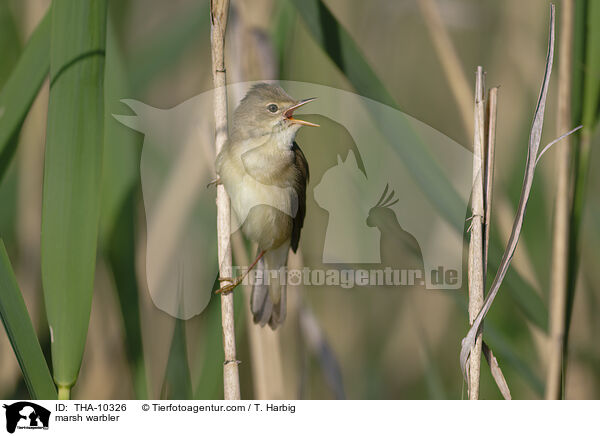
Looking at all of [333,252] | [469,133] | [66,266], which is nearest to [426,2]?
[469,133]

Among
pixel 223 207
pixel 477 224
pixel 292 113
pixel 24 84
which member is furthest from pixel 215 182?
pixel 477 224

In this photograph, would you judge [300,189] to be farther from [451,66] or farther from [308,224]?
[451,66]

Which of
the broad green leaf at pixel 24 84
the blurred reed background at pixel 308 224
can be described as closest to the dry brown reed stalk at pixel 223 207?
the blurred reed background at pixel 308 224

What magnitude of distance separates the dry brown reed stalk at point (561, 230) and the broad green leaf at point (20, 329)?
0.88 meters

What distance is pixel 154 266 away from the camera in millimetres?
1103

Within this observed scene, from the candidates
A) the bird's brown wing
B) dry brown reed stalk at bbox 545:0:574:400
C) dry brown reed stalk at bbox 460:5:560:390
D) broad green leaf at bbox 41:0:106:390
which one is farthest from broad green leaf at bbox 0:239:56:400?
dry brown reed stalk at bbox 545:0:574:400

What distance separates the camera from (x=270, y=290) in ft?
3.74

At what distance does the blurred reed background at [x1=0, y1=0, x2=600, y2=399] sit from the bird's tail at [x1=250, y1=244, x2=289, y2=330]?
4 centimetres

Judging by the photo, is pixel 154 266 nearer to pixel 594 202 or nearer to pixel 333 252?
pixel 333 252

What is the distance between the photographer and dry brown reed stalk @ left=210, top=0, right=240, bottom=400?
86 centimetres

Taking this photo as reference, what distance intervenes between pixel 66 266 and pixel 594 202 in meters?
1.28

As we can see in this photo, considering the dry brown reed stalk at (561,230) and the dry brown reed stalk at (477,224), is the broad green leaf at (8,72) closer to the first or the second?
the dry brown reed stalk at (477,224)

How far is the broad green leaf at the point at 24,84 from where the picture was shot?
897mm

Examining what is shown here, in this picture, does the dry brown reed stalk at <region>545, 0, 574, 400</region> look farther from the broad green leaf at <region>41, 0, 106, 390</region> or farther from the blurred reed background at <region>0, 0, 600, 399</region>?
the broad green leaf at <region>41, 0, 106, 390</region>
